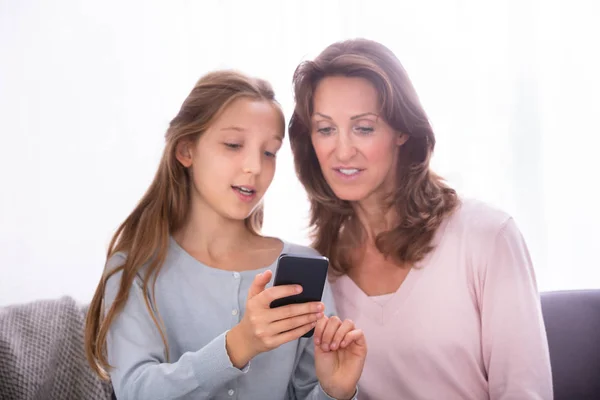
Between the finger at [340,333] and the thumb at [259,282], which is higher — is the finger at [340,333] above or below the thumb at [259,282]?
below

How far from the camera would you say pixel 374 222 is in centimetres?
201

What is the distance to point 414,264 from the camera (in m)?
1.83

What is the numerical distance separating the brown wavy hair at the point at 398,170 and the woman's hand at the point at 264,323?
0.55 meters

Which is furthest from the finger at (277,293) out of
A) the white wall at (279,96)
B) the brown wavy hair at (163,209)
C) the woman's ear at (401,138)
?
the white wall at (279,96)

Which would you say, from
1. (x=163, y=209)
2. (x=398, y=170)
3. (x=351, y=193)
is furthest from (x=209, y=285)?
(x=398, y=170)

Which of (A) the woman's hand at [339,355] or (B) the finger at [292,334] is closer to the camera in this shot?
(B) the finger at [292,334]

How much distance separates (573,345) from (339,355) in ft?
3.45

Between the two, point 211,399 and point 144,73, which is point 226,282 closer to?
point 211,399

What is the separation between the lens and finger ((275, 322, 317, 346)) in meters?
1.37

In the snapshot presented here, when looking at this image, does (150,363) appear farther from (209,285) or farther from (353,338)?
(353,338)

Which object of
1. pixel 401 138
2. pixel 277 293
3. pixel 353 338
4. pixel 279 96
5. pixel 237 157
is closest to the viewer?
pixel 277 293

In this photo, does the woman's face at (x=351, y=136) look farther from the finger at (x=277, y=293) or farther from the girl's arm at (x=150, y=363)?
the girl's arm at (x=150, y=363)

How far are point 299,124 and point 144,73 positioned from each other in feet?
3.20

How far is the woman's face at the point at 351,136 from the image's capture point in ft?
5.89
